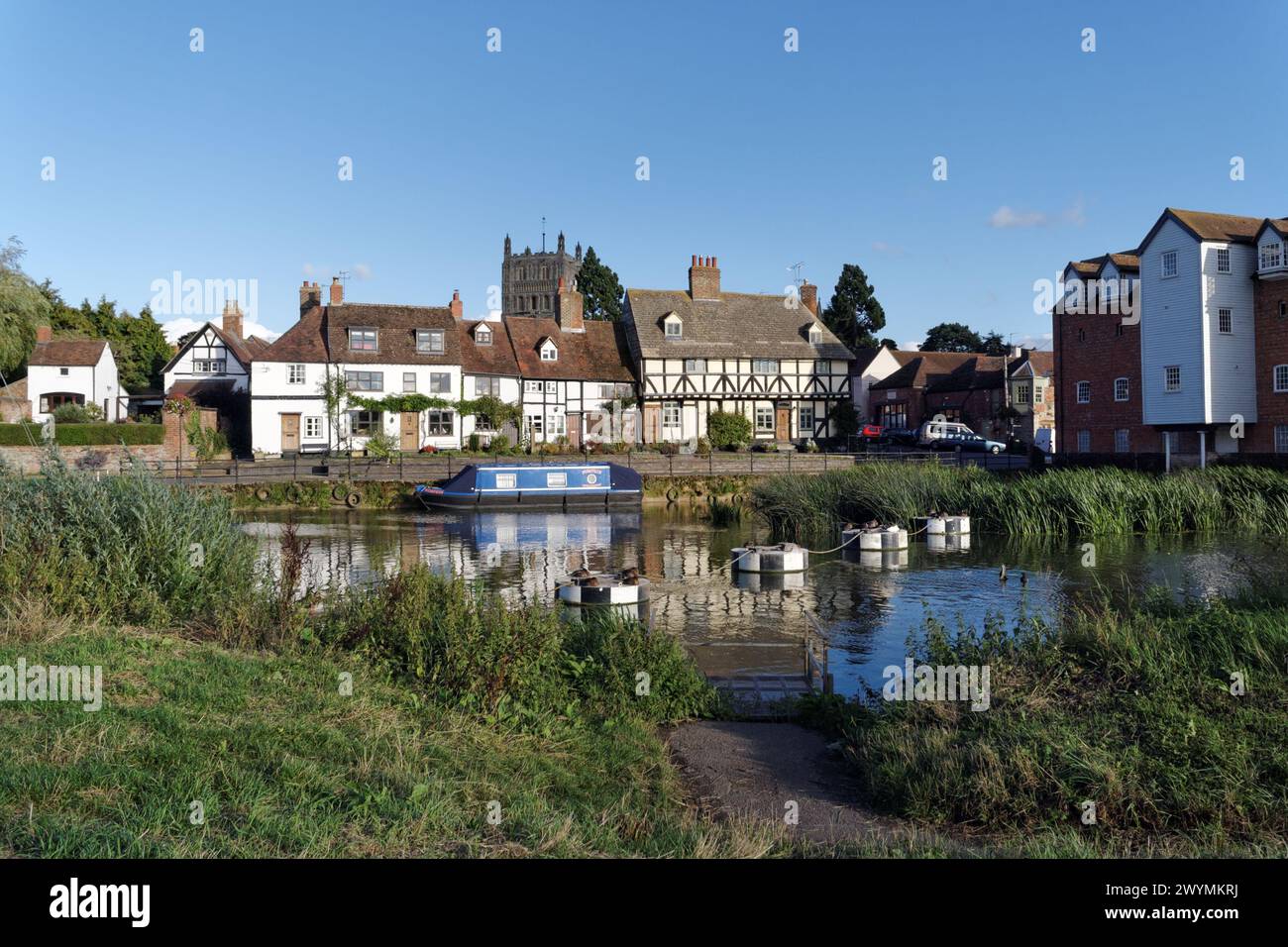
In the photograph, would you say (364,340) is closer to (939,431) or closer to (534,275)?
(939,431)

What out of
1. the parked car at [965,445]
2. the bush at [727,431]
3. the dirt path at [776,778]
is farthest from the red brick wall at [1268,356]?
the dirt path at [776,778]

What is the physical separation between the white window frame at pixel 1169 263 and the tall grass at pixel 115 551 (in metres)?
38.7

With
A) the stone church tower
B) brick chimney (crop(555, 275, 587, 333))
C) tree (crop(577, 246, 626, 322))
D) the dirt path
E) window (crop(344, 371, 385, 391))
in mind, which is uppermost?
the stone church tower

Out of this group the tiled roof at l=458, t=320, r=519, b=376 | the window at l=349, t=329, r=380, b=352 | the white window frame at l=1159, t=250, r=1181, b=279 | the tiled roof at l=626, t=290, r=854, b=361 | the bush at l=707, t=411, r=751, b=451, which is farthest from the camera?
the tiled roof at l=626, t=290, r=854, b=361

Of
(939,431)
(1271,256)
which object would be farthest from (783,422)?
(1271,256)

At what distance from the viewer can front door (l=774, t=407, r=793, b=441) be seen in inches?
2270

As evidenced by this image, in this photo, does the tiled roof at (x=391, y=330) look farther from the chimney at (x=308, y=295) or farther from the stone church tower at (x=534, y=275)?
the stone church tower at (x=534, y=275)

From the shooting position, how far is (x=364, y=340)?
5169 cm

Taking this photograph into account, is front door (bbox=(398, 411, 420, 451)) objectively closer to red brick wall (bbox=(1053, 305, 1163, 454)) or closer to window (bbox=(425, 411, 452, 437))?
window (bbox=(425, 411, 452, 437))

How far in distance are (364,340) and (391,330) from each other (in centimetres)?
167

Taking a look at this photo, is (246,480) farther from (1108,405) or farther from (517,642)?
(1108,405)

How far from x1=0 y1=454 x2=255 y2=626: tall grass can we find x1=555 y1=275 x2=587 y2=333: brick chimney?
158 feet

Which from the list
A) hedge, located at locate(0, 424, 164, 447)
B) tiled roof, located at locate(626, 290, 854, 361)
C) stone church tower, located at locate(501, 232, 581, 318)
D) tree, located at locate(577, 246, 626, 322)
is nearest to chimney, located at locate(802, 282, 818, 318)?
tiled roof, located at locate(626, 290, 854, 361)
